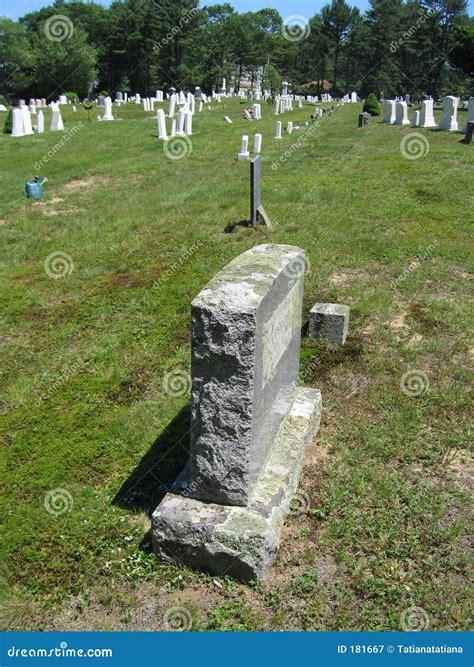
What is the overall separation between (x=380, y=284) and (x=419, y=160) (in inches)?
347

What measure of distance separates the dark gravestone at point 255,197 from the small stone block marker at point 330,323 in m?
4.14

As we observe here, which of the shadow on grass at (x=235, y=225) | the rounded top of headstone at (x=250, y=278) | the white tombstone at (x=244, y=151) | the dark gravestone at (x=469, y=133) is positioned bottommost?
the shadow on grass at (x=235, y=225)

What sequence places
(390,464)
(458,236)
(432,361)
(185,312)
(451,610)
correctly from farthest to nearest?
(458,236) < (185,312) < (432,361) < (390,464) < (451,610)

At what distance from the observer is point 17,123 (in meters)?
23.3

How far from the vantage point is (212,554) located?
11.5 ft

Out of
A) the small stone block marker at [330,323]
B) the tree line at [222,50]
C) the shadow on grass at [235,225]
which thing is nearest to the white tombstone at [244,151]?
the shadow on grass at [235,225]

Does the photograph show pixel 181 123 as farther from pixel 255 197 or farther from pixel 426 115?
pixel 255 197

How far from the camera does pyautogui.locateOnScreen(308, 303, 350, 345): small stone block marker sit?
6262 millimetres

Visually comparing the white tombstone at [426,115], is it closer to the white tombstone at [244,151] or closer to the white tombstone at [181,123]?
the white tombstone at [244,151]

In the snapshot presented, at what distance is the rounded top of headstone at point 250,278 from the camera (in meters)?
3.29

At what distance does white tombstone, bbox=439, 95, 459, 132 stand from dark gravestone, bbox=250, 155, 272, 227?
44.5 ft

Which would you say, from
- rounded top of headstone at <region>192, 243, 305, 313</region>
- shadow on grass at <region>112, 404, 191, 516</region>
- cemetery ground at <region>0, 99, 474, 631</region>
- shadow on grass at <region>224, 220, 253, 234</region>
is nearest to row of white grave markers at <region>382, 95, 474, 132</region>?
cemetery ground at <region>0, 99, 474, 631</region>

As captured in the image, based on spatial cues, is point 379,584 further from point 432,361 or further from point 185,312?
point 185,312

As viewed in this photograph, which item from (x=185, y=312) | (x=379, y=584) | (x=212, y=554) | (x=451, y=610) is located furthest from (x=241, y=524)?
(x=185, y=312)
